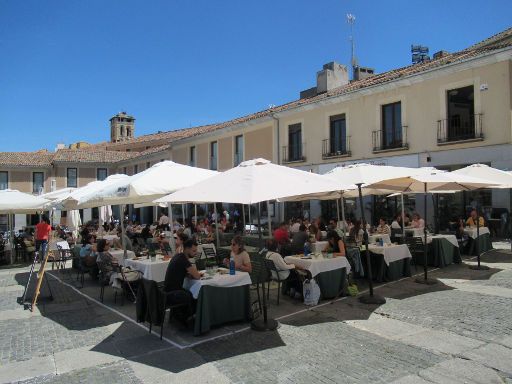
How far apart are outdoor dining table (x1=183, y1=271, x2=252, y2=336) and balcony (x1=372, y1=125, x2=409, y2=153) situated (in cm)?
1290

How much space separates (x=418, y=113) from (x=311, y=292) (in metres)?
12.2

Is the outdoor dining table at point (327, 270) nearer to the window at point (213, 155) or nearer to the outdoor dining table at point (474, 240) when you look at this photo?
the outdoor dining table at point (474, 240)

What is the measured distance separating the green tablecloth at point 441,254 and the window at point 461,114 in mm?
6301

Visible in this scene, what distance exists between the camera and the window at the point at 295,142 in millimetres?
21750

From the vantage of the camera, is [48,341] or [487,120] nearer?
[48,341]

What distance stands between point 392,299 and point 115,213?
3317 cm

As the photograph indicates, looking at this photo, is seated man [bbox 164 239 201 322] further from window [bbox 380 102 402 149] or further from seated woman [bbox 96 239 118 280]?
window [bbox 380 102 402 149]

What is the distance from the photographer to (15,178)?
126ft

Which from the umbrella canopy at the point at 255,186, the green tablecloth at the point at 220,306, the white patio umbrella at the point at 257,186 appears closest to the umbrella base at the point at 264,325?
the white patio umbrella at the point at 257,186

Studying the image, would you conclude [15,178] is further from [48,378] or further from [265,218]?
[48,378]

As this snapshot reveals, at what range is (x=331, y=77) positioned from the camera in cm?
2394

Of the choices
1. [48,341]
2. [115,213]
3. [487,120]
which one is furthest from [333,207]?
[115,213]

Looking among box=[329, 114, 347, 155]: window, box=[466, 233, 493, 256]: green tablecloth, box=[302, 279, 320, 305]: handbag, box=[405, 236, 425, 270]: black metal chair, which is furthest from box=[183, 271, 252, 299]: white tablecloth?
box=[329, 114, 347, 155]: window

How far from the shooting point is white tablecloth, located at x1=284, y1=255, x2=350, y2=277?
707 cm
